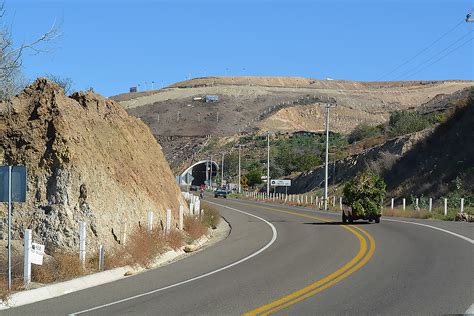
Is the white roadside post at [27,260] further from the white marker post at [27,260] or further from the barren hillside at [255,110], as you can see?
the barren hillside at [255,110]

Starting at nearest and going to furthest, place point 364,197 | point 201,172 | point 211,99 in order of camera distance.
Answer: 1. point 364,197
2. point 201,172
3. point 211,99

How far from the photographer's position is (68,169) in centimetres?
2095

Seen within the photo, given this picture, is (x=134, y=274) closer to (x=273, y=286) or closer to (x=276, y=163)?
(x=273, y=286)

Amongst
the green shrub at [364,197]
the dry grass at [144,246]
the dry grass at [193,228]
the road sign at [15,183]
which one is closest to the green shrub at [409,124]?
the green shrub at [364,197]

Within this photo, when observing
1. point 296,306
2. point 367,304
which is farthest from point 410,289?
point 296,306

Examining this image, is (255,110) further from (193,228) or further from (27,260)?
(27,260)

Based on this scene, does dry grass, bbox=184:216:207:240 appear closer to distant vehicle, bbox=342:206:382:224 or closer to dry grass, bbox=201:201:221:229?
dry grass, bbox=201:201:221:229

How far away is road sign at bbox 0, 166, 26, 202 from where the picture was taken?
14.9 meters

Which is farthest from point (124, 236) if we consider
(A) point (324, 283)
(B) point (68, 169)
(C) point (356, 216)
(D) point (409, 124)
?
(D) point (409, 124)

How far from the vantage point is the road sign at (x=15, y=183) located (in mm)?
14883

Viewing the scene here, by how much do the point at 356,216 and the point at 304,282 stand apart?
2016 cm

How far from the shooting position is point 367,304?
40.9 feet

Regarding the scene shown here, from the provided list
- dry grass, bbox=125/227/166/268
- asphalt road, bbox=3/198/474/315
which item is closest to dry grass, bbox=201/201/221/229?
asphalt road, bbox=3/198/474/315

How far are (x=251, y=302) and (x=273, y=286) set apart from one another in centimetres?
198
